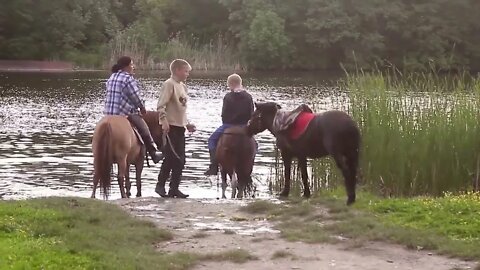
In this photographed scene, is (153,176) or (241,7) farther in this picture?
(241,7)

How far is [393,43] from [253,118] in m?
56.6

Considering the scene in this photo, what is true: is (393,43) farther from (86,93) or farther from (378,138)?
(378,138)

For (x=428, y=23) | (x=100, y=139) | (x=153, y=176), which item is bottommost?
(x=153, y=176)

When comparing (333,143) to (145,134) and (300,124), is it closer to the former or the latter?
(300,124)

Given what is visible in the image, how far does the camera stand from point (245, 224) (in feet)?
30.9

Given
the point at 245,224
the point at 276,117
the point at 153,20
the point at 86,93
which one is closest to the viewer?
the point at 245,224

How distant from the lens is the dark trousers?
12.6m

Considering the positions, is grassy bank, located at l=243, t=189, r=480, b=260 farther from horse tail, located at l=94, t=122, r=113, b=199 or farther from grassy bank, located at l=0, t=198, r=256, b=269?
horse tail, located at l=94, t=122, r=113, b=199

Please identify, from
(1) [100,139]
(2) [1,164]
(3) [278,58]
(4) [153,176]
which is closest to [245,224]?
(1) [100,139]

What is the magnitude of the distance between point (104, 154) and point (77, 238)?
14.2 ft

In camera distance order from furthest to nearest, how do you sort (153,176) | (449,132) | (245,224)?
(153,176) → (449,132) → (245,224)

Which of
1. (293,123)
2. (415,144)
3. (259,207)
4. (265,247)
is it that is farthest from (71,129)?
(265,247)

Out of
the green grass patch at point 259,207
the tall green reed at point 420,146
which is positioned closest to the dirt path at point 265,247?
the green grass patch at point 259,207

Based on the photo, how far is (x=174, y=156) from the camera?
12750 millimetres
